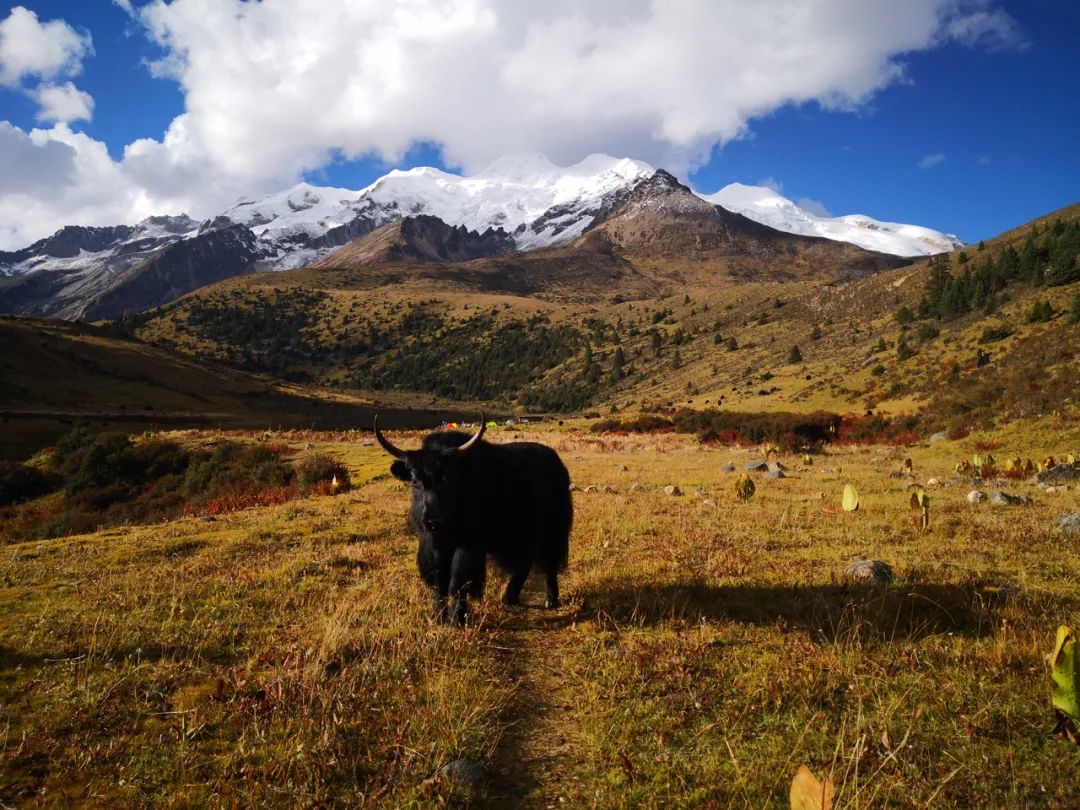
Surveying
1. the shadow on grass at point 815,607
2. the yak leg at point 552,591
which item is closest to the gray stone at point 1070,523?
the shadow on grass at point 815,607

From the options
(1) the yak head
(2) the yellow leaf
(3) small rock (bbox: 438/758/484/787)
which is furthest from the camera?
(1) the yak head

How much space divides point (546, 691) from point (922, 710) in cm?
303

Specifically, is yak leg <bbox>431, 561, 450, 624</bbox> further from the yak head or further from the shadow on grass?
the shadow on grass

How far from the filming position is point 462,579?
21.2 ft

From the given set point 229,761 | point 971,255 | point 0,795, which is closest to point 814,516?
point 229,761

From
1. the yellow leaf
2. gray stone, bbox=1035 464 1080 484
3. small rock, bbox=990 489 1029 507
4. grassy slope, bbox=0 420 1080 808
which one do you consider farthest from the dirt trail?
gray stone, bbox=1035 464 1080 484

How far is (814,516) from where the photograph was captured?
40.5 ft

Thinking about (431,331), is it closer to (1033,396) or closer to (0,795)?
(1033,396)

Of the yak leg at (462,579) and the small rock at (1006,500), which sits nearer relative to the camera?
the yak leg at (462,579)

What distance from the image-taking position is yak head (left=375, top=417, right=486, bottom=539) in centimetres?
606

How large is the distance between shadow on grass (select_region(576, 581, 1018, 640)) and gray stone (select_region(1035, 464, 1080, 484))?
37.2 ft

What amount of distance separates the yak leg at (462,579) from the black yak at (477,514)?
0.01 m

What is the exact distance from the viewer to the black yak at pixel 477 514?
6.20m

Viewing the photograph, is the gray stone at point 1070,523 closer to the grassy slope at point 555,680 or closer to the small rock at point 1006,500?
the grassy slope at point 555,680
